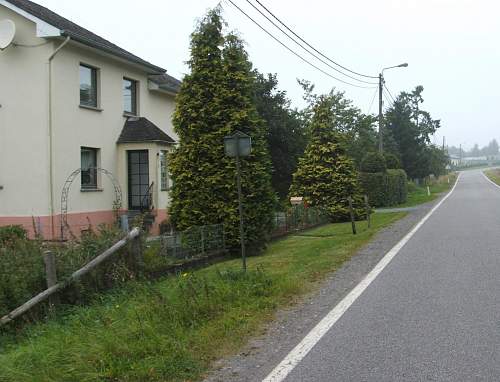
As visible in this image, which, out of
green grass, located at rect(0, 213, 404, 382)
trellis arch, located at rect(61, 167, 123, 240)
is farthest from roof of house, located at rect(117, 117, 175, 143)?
green grass, located at rect(0, 213, 404, 382)

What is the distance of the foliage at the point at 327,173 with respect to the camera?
960 inches

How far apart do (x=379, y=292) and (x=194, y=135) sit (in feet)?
25.4

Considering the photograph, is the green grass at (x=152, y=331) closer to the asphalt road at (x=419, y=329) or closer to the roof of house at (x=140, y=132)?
the asphalt road at (x=419, y=329)

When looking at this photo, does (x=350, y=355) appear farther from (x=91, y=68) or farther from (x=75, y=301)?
(x=91, y=68)

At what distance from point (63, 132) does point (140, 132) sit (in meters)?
3.41

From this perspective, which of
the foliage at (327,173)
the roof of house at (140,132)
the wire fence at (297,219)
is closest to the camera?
the wire fence at (297,219)

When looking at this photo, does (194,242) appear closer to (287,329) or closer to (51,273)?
(51,273)

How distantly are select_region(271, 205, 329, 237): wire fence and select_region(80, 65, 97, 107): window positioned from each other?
24.8 ft

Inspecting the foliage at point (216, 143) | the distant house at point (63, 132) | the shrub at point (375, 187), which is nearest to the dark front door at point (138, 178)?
the distant house at point (63, 132)

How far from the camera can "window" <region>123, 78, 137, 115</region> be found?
69.2ft

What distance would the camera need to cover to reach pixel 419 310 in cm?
673

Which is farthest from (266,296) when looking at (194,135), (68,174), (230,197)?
(68,174)

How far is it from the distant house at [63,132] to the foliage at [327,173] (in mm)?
7373

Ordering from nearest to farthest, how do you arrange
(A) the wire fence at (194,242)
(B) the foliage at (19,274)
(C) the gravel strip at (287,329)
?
(C) the gravel strip at (287,329)
(B) the foliage at (19,274)
(A) the wire fence at (194,242)
